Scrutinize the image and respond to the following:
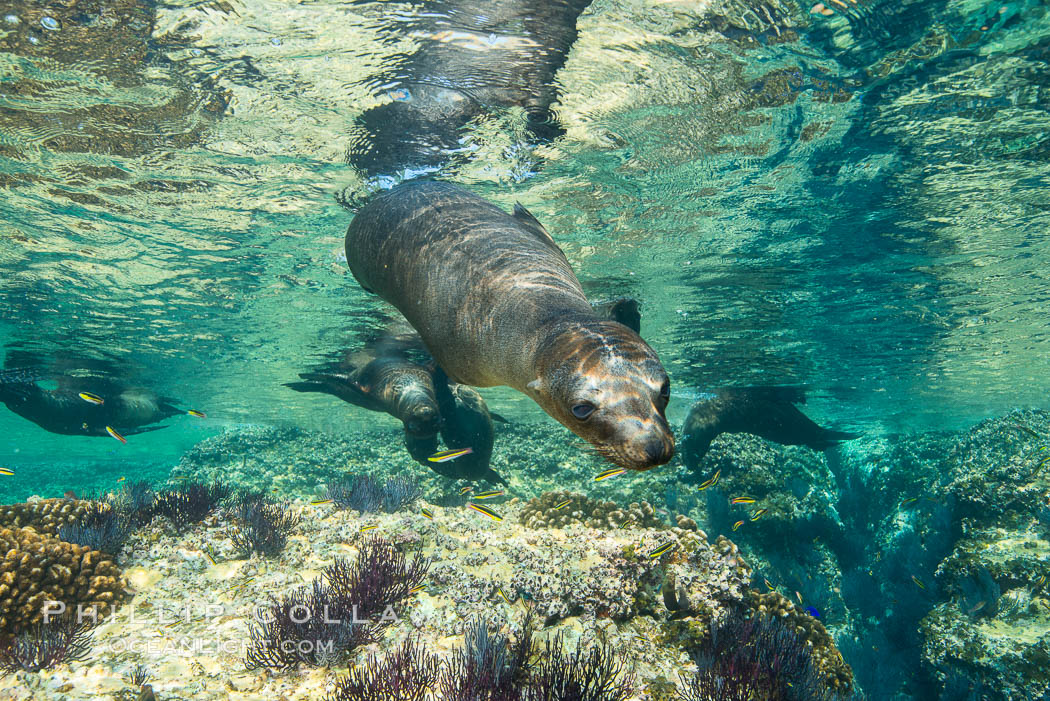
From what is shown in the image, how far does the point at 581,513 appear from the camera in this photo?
8945 millimetres

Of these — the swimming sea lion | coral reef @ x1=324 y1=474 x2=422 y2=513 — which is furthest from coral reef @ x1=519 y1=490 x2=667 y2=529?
coral reef @ x1=324 y1=474 x2=422 y2=513

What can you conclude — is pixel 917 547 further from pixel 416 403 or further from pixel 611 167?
pixel 416 403

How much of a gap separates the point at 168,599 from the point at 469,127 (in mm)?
7394

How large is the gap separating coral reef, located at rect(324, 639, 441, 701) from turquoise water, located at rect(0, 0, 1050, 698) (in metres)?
6.63

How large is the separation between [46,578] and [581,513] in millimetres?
7270

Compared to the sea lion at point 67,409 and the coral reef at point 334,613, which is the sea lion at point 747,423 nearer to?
the coral reef at point 334,613

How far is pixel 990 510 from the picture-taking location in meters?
11.4

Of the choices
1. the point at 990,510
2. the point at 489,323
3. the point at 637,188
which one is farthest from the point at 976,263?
the point at 489,323

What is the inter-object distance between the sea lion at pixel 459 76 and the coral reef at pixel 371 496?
668 centimetres

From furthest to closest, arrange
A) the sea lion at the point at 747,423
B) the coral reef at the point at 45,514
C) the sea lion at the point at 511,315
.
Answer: the sea lion at the point at 747,423, the coral reef at the point at 45,514, the sea lion at the point at 511,315

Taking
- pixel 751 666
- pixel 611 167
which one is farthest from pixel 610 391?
pixel 611 167

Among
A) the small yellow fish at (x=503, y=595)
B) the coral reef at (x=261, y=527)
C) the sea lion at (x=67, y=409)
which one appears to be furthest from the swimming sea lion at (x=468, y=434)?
the sea lion at (x=67, y=409)

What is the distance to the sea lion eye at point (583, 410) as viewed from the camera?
2467 millimetres

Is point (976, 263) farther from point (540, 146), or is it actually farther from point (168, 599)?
point (168, 599)
